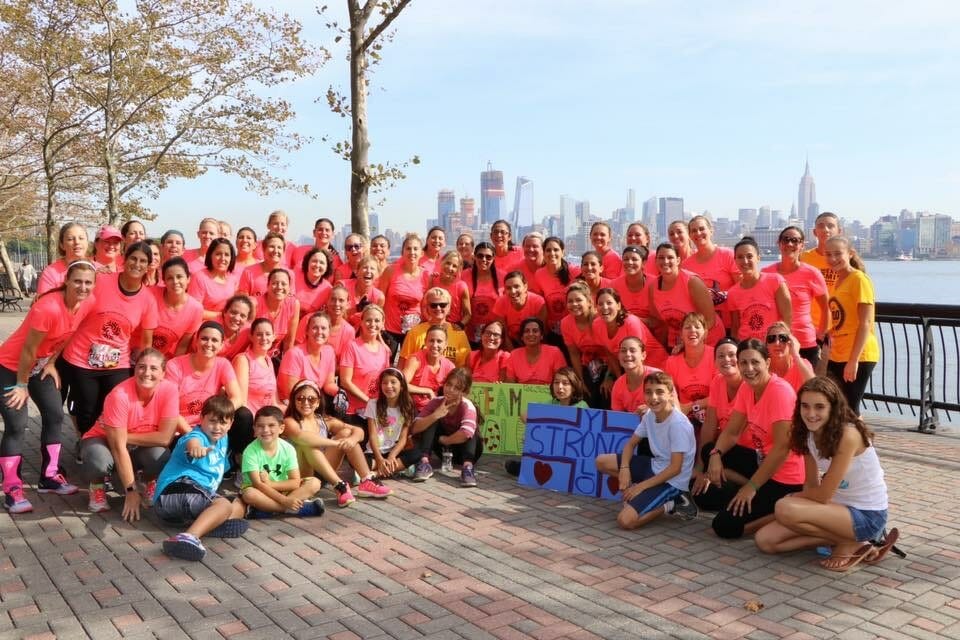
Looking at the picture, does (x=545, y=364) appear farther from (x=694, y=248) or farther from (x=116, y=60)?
(x=116, y=60)

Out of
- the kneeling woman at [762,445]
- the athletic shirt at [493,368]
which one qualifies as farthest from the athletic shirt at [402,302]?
the kneeling woman at [762,445]

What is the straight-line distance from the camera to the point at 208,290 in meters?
7.56

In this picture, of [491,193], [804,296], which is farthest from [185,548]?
[491,193]

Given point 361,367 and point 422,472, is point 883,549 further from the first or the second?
point 361,367

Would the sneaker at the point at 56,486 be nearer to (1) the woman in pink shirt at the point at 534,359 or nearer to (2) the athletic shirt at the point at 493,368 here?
(2) the athletic shirt at the point at 493,368

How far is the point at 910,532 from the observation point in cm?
566

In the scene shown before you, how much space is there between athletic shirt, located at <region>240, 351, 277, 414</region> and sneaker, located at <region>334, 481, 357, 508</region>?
111cm

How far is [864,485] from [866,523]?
0.23m

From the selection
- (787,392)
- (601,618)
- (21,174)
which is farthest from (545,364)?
(21,174)

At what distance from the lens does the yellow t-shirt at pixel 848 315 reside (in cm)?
725

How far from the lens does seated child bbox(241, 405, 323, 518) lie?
587 cm

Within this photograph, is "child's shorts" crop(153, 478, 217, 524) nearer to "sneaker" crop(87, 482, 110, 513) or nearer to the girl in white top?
"sneaker" crop(87, 482, 110, 513)

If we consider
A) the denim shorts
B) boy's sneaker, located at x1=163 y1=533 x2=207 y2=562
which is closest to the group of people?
boy's sneaker, located at x1=163 y1=533 x2=207 y2=562

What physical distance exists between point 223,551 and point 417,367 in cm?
295
